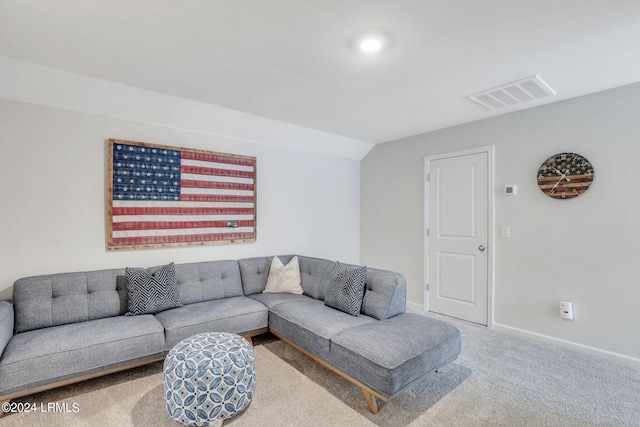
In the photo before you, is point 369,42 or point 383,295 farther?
point 383,295

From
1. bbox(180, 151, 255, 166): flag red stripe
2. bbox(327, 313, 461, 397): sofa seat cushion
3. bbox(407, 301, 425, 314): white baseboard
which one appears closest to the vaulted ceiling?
bbox(180, 151, 255, 166): flag red stripe

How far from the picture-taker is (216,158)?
3.59 metres

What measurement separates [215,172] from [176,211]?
61cm

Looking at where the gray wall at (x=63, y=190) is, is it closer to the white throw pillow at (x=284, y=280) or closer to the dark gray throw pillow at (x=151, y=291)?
the dark gray throw pillow at (x=151, y=291)

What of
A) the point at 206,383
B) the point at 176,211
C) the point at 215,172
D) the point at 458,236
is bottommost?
the point at 206,383

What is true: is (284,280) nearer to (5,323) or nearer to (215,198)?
(215,198)

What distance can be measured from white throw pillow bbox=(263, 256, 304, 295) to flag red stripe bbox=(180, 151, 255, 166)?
1279 millimetres

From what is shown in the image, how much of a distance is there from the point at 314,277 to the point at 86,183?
2372 mm

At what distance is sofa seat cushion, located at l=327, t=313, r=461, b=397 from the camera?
6.40ft

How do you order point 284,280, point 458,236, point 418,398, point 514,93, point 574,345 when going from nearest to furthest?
point 418,398, point 514,93, point 574,345, point 284,280, point 458,236

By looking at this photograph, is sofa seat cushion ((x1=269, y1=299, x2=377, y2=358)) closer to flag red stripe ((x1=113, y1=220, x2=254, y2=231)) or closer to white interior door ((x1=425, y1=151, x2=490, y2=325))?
flag red stripe ((x1=113, y1=220, x2=254, y2=231))

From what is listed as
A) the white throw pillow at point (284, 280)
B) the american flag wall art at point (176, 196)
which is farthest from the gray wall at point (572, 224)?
the american flag wall art at point (176, 196)

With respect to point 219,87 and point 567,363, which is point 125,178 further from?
point 567,363

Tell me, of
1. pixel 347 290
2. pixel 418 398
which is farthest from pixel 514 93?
pixel 418 398
